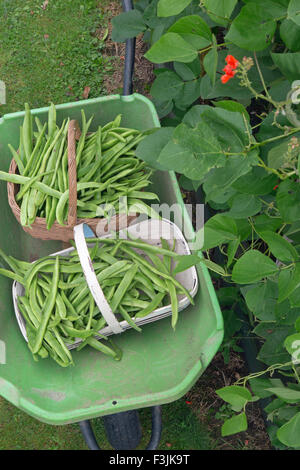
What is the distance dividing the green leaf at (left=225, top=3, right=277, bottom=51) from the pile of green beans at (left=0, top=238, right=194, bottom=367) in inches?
42.4

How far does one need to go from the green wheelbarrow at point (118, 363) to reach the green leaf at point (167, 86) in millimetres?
299

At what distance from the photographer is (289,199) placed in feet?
3.35

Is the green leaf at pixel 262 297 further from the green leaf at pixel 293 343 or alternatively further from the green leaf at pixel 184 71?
the green leaf at pixel 184 71

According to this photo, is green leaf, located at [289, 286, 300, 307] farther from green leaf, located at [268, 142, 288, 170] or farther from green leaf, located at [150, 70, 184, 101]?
green leaf, located at [150, 70, 184, 101]

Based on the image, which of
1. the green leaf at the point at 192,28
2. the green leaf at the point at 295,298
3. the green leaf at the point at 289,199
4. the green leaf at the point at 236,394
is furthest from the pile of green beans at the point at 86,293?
the green leaf at the point at 192,28

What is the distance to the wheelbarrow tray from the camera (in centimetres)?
170

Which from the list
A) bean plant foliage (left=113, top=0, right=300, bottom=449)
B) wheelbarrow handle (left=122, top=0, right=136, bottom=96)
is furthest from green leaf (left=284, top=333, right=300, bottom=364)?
wheelbarrow handle (left=122, top=0, right=136, bottom=96)

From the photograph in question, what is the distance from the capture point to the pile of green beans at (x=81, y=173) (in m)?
1.96

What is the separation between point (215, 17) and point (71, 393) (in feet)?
4.95

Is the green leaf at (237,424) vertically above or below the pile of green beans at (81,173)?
below

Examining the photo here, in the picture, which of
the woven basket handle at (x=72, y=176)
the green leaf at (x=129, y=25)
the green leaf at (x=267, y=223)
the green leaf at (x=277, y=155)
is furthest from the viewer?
the green leaf at (x=129, y=25)

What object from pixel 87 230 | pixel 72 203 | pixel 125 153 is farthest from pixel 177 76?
pixel 87 230

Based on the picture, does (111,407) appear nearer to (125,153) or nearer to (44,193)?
(44,193)

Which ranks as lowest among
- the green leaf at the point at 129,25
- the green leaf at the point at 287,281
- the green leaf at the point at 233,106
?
the green leaf at the point at 287,281
